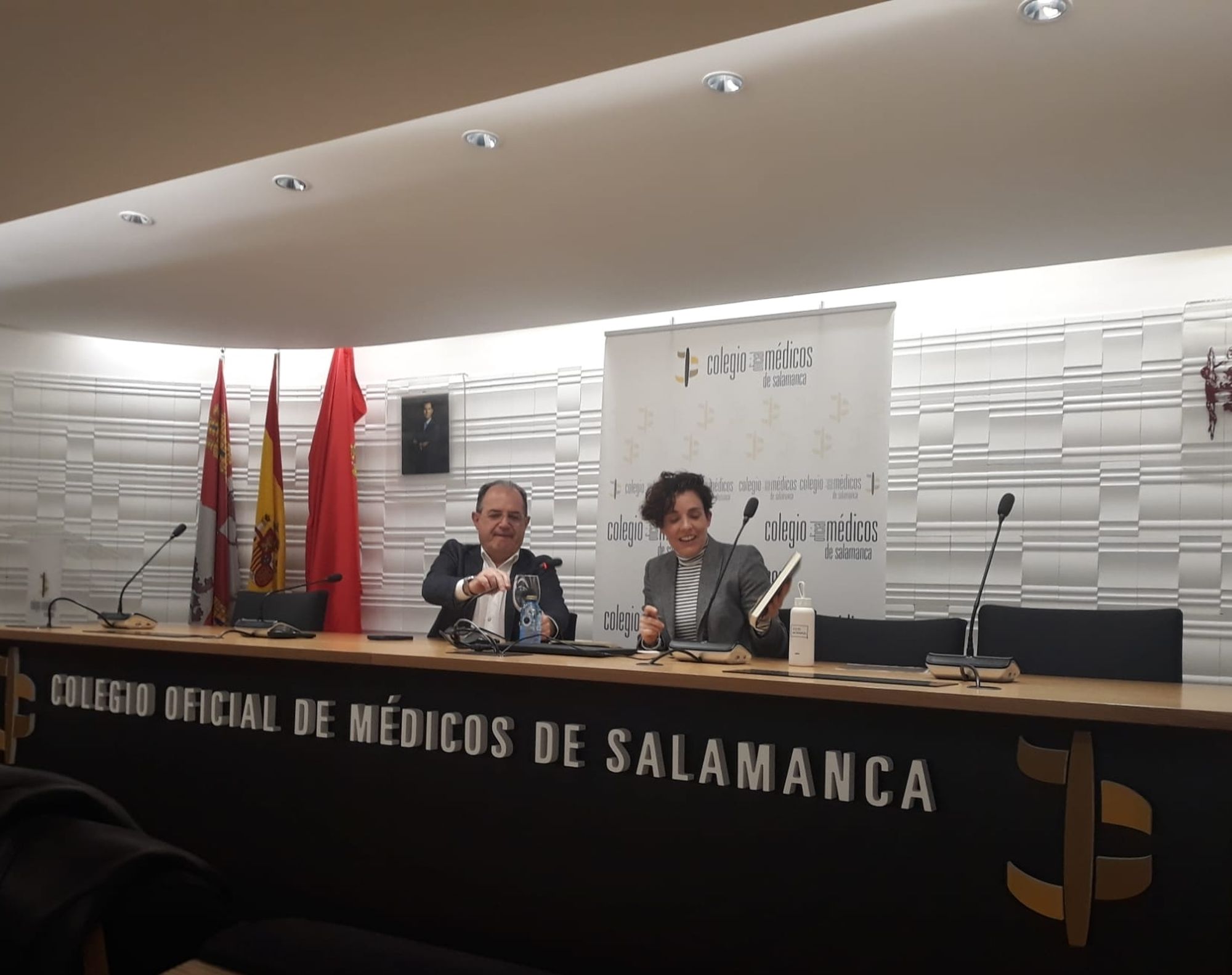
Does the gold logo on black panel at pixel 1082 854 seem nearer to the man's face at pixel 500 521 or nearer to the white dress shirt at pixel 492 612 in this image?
the white dress shirt at pixel 492 612

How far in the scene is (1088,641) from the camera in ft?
10.8

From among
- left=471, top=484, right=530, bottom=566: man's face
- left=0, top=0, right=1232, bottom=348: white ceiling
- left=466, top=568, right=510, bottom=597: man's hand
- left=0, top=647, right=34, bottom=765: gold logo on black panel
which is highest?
left=0, top=0, right=1232, bottom=348: white ceiling

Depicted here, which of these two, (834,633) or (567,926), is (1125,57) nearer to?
(834,633)

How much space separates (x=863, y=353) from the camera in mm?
4746

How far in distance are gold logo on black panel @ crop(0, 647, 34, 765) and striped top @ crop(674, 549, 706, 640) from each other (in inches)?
95.3

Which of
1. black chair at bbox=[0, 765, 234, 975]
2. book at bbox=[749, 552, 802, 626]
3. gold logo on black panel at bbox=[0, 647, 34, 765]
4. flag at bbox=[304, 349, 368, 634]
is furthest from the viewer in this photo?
flag at bbox=[304, 349, 368, 634]

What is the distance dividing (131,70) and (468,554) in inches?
93.3

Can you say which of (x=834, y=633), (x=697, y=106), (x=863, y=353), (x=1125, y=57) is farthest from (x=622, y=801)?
(x=863, y=353)

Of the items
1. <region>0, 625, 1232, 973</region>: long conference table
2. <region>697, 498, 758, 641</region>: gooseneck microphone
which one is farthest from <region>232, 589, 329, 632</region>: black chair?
<region>697, 498, 758, 641</region>: gooseneck microphone

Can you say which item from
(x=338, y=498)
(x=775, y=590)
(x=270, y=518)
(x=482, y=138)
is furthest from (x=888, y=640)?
(x=270, y=518)

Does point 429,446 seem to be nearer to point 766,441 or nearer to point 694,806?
point 766,441

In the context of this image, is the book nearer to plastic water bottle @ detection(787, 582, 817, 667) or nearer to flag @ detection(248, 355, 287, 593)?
plastic water bottle @ detection(787, 582, 817, 667)

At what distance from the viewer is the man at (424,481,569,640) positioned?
423 centimetres

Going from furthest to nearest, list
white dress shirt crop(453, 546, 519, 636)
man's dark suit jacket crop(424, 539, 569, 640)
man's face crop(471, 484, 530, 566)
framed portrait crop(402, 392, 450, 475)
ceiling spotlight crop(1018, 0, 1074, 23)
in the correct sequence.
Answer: framed portrait crop(402, 392, 450, 475) < man's face crop(471, 484, 530, 566) < white dress shirt crop(453, 546, 519, 636) < man's dark suit jacket crop(424, 539, 569, 640) < ceiling spotlight crop(1018, 0, 1074, 23)
